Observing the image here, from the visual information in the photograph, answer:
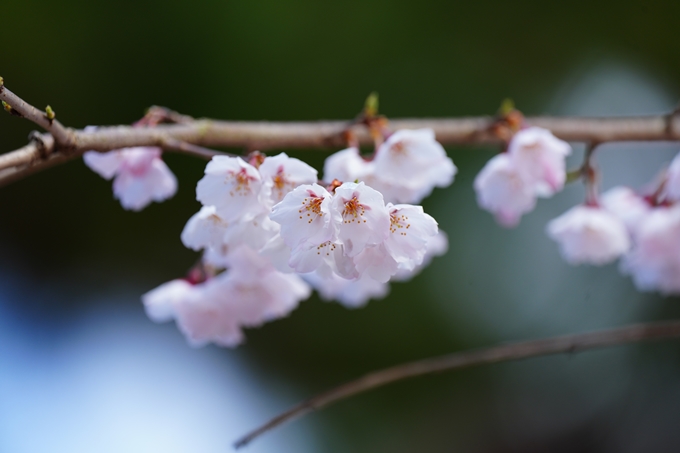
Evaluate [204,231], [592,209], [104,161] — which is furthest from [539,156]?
[104,161]

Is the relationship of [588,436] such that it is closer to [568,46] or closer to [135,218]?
[568,46]

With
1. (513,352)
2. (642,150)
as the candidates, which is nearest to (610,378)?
(642,150)

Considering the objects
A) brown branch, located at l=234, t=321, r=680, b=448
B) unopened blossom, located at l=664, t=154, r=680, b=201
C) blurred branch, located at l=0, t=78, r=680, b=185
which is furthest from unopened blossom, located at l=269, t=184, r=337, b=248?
unopened blossom, located at l=664, t=154, r=680, b=201

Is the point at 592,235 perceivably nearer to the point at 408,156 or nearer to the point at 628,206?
the point at 628,206

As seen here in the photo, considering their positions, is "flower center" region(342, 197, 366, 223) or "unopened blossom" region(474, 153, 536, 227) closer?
"flower center" region(342, 197, 366, 223)

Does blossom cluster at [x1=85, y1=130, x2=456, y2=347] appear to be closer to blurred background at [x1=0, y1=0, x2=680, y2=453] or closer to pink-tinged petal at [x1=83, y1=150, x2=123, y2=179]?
pink-tinged petal at [x1=83, y1=150, x2=123, y2=179]

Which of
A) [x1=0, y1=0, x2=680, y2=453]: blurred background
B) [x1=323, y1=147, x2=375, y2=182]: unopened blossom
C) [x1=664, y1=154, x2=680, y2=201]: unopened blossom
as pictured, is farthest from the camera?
[x1=0, y1=0, x2=680, y2=453]: blurred background

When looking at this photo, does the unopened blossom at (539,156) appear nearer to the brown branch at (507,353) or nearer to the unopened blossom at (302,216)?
the brown branch at (507,353)
